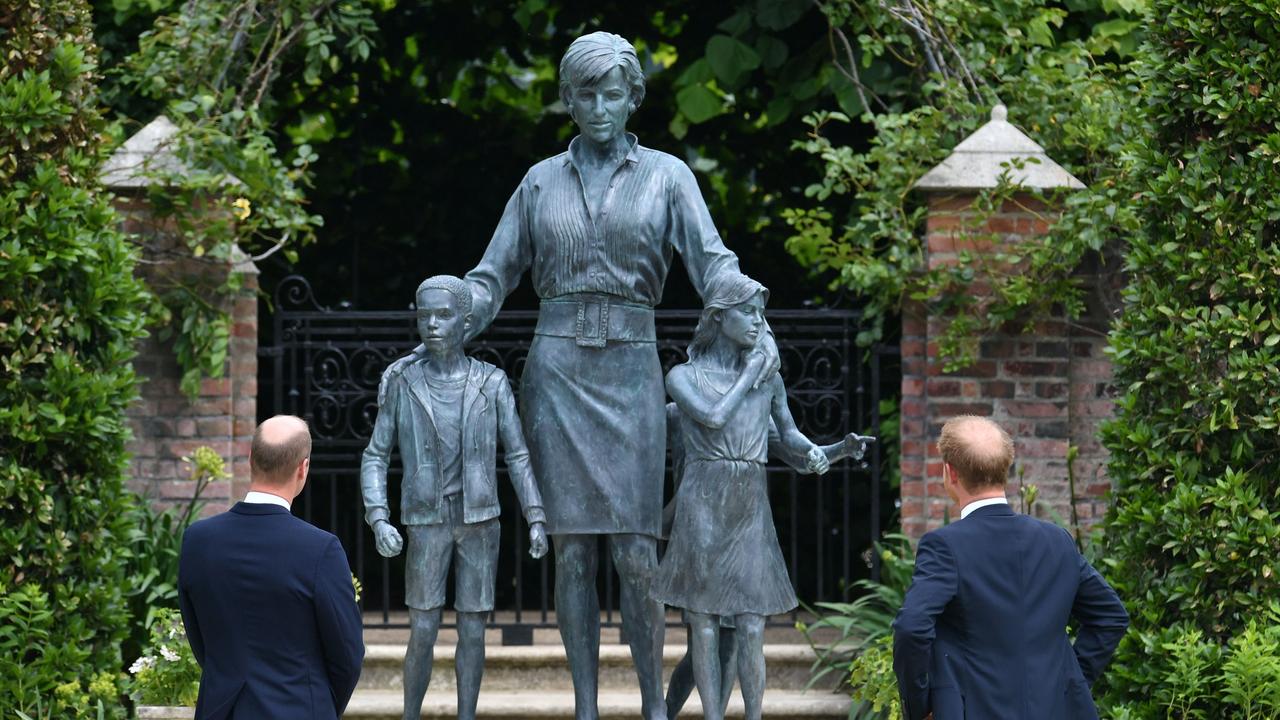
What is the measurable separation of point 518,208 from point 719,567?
131cm

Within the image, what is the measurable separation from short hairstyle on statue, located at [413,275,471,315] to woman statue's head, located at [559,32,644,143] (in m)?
0.61

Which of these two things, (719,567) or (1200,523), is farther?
(1200,523)

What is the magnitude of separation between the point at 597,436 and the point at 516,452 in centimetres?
26

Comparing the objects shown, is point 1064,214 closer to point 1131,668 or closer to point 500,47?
point 1131,668

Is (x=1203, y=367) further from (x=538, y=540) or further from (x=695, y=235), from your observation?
(x=538, y=540)

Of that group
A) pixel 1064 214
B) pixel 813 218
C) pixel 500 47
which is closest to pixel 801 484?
pixel 813 218

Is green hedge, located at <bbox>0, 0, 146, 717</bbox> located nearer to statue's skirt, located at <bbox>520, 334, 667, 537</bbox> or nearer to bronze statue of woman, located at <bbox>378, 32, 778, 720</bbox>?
bronze statue of woman, located at <bbox>378, 32, 778, 720</bbox>

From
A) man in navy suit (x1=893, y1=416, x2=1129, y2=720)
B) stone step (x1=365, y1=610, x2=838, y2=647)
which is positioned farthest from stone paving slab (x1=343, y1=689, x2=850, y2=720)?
man in navy suit (x1=893, y1=416, x2=1129, y2=720)

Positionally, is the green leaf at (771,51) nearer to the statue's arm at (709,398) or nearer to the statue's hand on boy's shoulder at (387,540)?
the statue's arm at (709,398)

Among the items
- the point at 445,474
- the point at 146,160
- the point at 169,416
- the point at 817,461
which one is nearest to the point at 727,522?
the point at 817,461

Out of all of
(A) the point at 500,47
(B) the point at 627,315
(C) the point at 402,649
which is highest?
(A) the point at 500,47

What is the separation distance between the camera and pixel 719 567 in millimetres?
5078

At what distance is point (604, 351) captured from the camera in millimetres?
5273

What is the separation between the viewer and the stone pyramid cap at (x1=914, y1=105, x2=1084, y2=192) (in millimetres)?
7441
